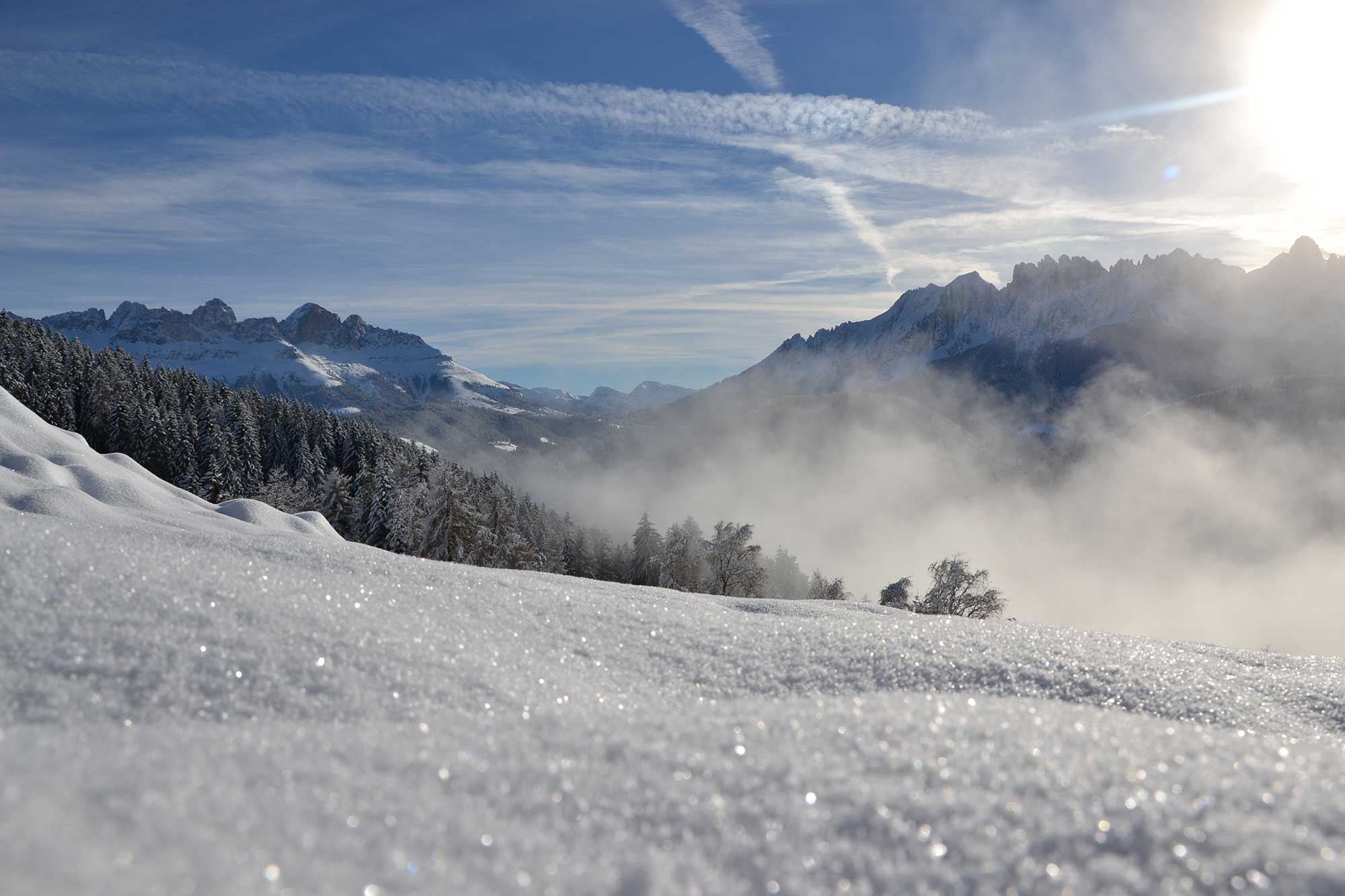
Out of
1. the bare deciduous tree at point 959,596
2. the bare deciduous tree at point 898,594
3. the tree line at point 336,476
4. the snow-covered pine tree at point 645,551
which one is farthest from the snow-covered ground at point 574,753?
the snow-covered pine tree at point 645,551

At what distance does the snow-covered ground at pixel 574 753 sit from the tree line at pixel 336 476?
38.9 metres

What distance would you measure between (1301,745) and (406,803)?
4.89 meters

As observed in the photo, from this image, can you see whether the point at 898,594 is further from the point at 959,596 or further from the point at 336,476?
the point at 336,476

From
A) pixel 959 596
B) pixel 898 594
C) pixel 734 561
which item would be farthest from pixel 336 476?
pixel 959 596

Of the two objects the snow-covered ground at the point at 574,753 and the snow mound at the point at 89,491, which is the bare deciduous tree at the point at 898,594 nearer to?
the snow mound at the point at 89,491

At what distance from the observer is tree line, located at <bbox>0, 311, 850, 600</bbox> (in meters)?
48.1

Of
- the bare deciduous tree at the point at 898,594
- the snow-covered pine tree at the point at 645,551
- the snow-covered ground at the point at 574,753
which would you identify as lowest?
the snow-covered pine tree at the point at 645,551

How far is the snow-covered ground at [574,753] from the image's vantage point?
2268 mm

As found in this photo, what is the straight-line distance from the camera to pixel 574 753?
10.6 feet

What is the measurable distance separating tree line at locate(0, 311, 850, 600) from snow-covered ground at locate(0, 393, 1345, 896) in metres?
38.9

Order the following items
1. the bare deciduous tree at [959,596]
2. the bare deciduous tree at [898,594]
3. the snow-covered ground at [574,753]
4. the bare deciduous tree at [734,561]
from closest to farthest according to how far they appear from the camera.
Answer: the snow-covered ground at [574,753] < the bare deciduous tree at [959,596] < the bare deciduous tree at [734,561] < the bare deciduous tree at [898,594]

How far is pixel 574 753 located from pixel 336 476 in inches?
2315

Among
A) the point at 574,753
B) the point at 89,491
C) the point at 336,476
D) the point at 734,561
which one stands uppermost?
the point at 574,753

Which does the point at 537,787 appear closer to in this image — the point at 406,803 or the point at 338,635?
the point at 406,803
